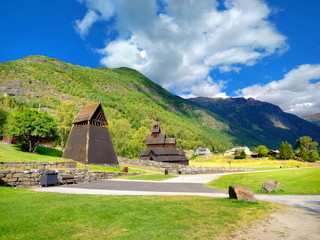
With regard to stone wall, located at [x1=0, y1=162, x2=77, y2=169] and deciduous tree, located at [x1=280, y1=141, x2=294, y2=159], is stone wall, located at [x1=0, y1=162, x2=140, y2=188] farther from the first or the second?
deciduous tree, located at [x1=280, y1=141, x2=294, y2=159]

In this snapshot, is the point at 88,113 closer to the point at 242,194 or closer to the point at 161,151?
the point at 161,151

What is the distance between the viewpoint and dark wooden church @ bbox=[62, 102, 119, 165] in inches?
1318

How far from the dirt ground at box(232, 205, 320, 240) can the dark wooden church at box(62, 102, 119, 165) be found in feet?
101

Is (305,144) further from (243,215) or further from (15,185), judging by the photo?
(15,185)

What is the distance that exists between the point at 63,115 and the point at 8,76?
409 ft

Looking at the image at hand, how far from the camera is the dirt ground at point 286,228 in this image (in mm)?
5824

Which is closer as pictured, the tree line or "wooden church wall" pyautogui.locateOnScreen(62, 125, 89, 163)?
"wooden church wall" pyautogui.locateOnScreen(62, 125, 89, 163)

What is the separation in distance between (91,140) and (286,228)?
108 ft

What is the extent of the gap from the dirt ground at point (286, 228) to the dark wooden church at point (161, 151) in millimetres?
52095

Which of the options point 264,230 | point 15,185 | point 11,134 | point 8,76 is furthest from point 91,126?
point 8,76

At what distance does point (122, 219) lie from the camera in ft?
23.3

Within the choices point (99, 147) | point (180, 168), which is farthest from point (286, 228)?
point (180, 168)

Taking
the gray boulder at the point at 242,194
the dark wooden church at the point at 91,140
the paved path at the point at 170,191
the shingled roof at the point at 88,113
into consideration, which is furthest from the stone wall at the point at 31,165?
the gray boulder at the point at 242,194

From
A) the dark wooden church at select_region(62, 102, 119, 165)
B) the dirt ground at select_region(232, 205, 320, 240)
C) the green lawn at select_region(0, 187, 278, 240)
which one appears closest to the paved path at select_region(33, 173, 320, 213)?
the dirt ground at select_region(232, 205, 320, 240)
